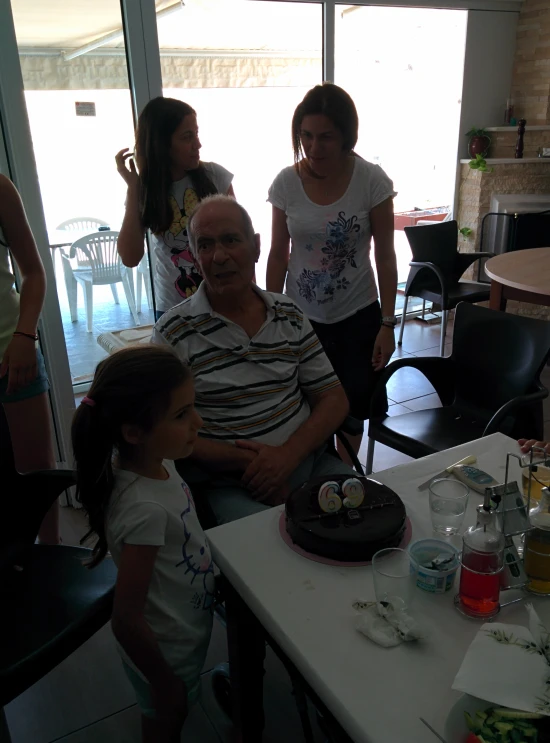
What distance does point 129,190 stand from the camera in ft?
6.77

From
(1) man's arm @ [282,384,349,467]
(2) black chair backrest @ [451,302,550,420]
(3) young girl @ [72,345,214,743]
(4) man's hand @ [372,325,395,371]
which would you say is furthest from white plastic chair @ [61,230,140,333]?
(3) young girl @ [72,345,214,743]

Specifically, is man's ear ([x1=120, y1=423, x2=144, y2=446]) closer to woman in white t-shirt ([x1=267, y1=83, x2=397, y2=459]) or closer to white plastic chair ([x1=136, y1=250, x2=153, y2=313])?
woman in white t-shirt ([x1=267, y1=83, x2=397, y2=459])

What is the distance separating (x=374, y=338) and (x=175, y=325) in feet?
2.95

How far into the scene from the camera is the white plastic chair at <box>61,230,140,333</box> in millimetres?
3715

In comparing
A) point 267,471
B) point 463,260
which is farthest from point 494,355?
point 463,260

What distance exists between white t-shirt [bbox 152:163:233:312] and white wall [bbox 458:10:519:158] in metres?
3.74

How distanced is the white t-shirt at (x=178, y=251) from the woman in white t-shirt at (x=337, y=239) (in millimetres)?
309

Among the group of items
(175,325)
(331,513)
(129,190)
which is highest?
(129,190)

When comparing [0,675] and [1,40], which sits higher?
[1,40]

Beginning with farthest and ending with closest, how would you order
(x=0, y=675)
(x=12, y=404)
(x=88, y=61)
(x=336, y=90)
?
1. (x=88, y=61)
2. (x=336, y=90)
3. (x=12, y=404)
4. (x=0, y=675)

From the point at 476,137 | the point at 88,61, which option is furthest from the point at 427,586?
the point at 476,137

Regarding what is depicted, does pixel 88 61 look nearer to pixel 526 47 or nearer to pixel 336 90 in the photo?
pixel 336 90

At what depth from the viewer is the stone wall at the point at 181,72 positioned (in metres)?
2.85

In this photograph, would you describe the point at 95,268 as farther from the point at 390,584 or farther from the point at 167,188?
the point at 390,584
